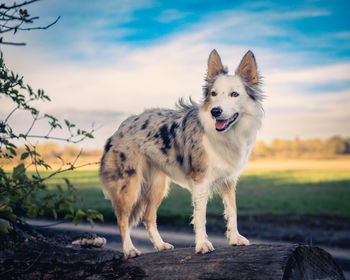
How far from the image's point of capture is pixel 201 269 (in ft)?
13.6

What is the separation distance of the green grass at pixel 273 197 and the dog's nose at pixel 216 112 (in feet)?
22.1

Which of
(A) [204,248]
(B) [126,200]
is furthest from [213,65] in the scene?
(A) [204,248]

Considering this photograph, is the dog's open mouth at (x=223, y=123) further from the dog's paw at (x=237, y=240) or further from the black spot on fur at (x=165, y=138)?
the dog's paw at (x=237, y=240)

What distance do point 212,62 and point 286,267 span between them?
274 cm

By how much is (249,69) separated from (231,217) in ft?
6.50

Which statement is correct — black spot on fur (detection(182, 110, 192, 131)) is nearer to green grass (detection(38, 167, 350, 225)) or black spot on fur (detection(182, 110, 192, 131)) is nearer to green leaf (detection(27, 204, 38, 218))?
green leaf (detection(27, 204, 38, 218))

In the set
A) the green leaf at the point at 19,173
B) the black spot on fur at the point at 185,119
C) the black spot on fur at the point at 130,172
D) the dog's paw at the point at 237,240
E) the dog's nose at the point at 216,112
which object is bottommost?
the dog's paw at the point at 237,240

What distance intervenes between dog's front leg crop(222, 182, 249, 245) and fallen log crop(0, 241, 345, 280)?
0.42 meters

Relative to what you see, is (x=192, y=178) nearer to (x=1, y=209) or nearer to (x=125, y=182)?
(x=125, y=182)

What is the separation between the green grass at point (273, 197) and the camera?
15683 mm

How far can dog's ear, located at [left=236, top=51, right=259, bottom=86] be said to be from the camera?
4.96 metres

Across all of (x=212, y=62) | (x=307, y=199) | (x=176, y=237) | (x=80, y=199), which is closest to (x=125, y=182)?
(x=212, y=62)

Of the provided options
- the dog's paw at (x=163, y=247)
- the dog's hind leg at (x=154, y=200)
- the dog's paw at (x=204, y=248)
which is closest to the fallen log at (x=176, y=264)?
the dog's paw at (x=204, y=248)

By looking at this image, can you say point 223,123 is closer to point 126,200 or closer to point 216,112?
point 216,112
